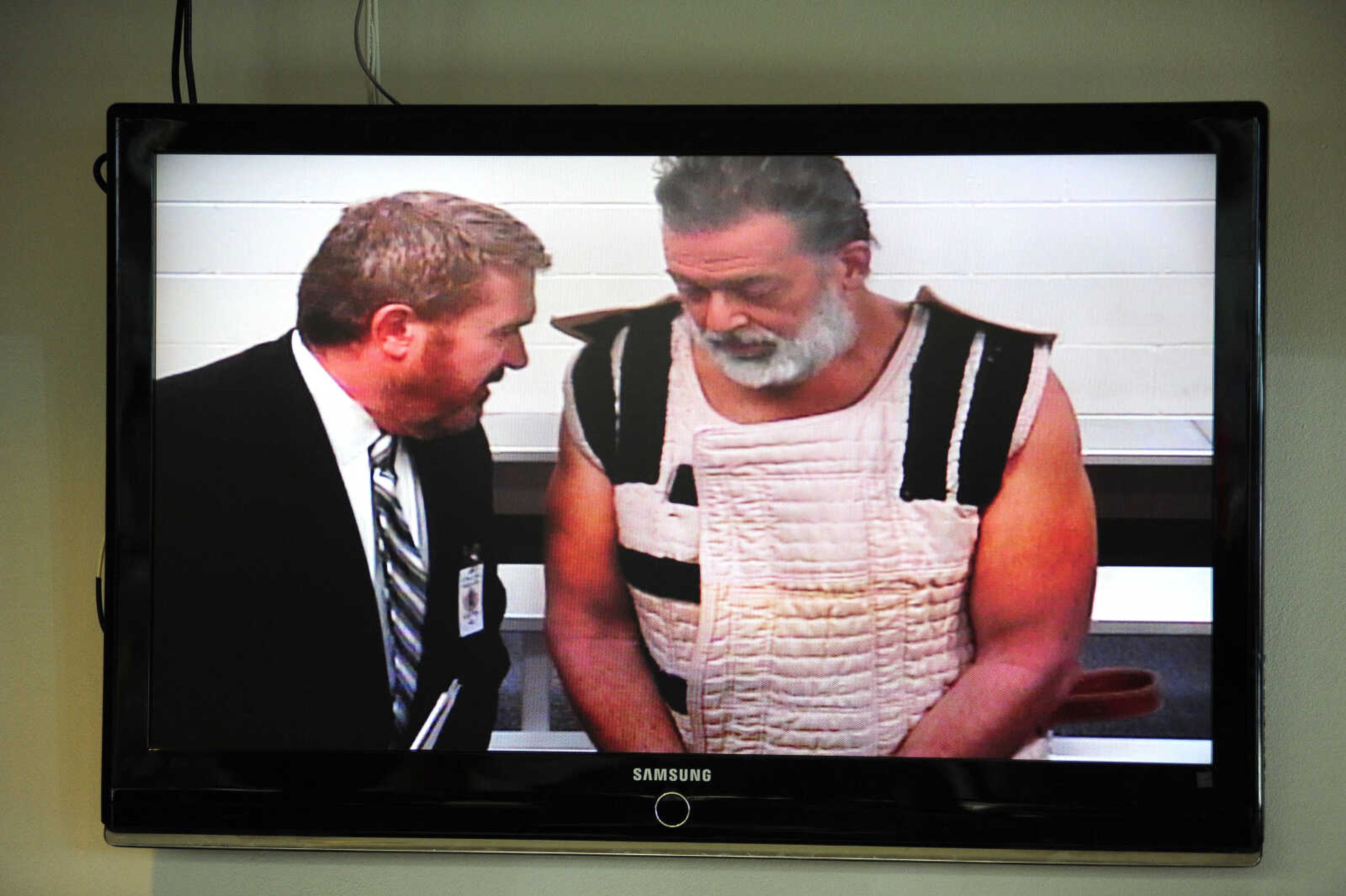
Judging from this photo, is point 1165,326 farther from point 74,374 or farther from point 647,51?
point 74,374

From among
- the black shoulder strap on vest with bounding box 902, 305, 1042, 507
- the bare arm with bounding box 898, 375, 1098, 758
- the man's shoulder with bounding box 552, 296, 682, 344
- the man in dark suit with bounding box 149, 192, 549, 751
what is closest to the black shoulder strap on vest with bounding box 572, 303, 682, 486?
the man's shoulder with bounding box 552, 296, 682, 344

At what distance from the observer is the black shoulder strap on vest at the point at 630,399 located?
1582 mm

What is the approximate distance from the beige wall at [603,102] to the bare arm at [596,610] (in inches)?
10.4

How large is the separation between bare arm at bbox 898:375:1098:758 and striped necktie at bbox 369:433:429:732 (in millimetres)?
678

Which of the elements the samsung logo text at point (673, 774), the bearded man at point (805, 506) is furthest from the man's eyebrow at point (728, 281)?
the samsung logo text at point (673, 774)

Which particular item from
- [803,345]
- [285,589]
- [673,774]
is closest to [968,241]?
[803,345]

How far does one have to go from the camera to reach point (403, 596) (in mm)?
1581

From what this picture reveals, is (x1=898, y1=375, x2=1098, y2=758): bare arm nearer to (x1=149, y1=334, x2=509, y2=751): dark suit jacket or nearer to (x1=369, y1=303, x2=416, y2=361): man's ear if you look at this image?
(x1=149, y1=334, x2=509, y2=751): dark suit jacket

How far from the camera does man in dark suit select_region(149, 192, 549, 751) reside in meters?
1.58

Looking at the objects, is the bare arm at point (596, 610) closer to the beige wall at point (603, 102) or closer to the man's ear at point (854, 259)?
the beige wall at point (603, 102)

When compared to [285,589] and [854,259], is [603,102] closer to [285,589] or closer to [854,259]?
[854,259]

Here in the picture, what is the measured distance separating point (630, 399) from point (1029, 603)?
0.61m

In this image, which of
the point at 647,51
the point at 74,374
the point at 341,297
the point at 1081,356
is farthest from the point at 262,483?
the point at 1081,356

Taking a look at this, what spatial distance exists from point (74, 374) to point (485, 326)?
26.3 inches
